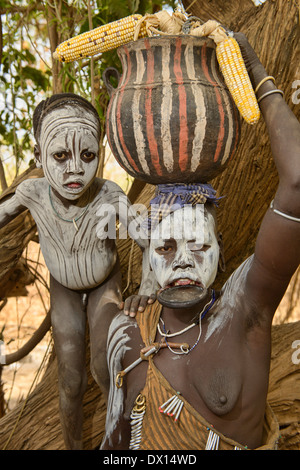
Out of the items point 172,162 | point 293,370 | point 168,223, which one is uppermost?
point 172,162

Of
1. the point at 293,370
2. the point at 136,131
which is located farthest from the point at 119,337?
Result: the point at 293,370

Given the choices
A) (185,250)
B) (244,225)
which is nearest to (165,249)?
(185,250)

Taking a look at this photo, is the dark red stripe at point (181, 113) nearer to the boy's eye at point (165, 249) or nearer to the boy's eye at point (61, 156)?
the boy's eye at point (165, 249)

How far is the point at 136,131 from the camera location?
153 cm

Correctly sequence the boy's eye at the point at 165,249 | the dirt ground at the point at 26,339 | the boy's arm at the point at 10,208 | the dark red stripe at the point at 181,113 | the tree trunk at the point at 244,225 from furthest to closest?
1. the dirt ground at the point at 26,339
2. the tree trunk at the point at 244,225
3. the boy's arm at the point at 10,208
4. the boy's eye at the point at 165,249
5. the dark red stripe at the point at 181,113

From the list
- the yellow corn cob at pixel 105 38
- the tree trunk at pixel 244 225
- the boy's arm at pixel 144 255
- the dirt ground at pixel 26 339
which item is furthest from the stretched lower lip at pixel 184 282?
the dirt ground at pixel 26 339

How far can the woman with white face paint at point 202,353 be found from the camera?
60.6 inches


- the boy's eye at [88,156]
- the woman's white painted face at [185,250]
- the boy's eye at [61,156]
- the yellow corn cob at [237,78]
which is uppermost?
the yellow corn cob at [237,78]

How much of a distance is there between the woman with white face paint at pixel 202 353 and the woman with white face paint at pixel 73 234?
0.20 meters

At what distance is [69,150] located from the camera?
1801mm

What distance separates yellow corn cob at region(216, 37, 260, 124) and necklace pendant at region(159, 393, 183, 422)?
730mm

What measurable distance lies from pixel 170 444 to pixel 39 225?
799 millimetres

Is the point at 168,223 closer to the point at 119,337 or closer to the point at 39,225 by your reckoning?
the point at 119,337

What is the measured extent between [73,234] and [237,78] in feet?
2.41
